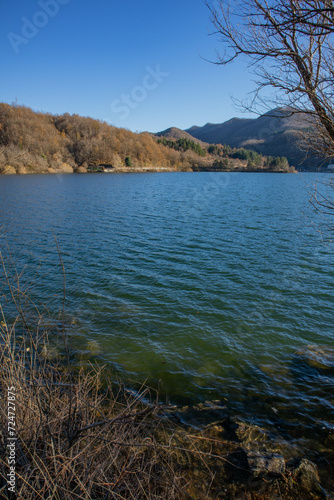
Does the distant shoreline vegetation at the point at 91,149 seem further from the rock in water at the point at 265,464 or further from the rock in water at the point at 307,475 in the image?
the rock in water at the point at 307,475

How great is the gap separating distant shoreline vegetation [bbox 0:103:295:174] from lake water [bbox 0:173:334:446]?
71255 millimetres

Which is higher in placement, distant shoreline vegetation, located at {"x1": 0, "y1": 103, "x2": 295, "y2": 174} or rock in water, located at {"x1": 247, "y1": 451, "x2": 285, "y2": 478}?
distant shoreline vegetation, located at {"x1": 0, "y1": 103, "x2": 295, "y2": 174}

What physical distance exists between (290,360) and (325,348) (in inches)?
52.3

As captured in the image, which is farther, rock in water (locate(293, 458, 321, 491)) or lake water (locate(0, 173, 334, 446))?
lake water (locate(0, 173, 334, 446))

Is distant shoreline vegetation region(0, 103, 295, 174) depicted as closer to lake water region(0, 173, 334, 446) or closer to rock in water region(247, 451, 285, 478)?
lake water region(0, 173, 334, 446)

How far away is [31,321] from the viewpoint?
29.2 ft

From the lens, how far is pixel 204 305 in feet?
34.2

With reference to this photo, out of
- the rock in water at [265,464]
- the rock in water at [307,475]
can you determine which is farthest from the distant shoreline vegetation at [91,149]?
the rock in water at [307,475]

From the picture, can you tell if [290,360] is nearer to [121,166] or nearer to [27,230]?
[27,230]

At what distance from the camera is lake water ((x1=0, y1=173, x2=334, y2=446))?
6.59m

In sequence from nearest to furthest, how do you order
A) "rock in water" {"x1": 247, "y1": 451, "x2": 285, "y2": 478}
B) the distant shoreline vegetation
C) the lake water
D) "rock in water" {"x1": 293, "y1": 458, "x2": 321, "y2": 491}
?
"rock in water" {"x1": 293, "y1": 458, "x2": 321, "y2": 491}
"rock in water" {"x1": 247, "y1": 451, "x2": 285, "y2": 478}
the lake water
the distant shoreline vegetation

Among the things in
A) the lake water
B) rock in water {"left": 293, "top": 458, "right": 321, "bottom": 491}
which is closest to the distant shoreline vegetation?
the lake water

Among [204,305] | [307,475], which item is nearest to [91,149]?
[204,305]

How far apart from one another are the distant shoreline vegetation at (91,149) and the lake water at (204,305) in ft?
234
